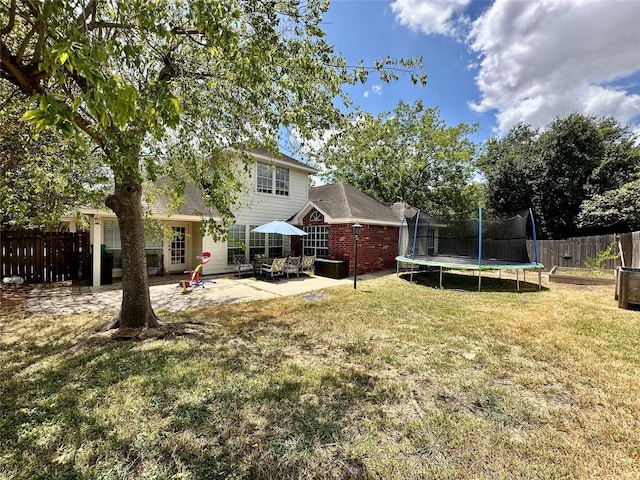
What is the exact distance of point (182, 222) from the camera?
1254cm

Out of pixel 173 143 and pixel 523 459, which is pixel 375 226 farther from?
pixel 523 459

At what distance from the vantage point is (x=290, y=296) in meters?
8.36

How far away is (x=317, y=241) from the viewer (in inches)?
538

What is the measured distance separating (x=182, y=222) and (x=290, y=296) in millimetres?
7055

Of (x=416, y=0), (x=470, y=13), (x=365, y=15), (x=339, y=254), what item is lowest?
(x=339, y=254)

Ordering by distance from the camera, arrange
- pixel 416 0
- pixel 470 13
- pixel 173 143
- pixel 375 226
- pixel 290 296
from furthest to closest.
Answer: pixel 375 226
pixel 470 13
pixel 290 296
pixel 416 0
pixel 173 143

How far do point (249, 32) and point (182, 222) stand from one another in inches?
389

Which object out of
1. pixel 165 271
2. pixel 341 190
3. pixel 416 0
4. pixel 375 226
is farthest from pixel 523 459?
pixel 341 190

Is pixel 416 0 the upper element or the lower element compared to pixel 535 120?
lower

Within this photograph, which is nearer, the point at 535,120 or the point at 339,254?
the point at 339,254

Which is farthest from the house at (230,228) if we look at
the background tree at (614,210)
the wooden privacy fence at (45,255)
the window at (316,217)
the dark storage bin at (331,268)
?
the background tree at (614,210)

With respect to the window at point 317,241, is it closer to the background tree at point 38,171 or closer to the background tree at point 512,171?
the background tree at point 38,171

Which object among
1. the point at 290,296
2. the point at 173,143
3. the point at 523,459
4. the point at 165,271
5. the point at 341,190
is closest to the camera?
the point at 523,459

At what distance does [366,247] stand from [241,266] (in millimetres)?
5447
